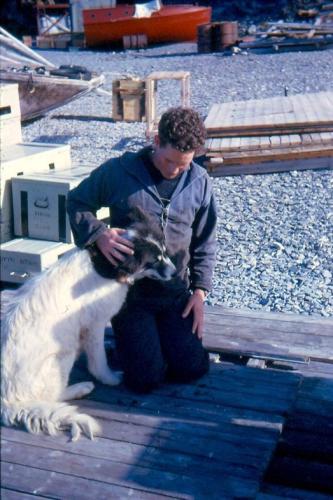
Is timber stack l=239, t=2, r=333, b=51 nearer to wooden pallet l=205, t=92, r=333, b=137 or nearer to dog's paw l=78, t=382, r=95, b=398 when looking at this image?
wooden pallet l=205, t=92, r=333, b=137

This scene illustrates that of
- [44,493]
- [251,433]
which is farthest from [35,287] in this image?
[251,433]

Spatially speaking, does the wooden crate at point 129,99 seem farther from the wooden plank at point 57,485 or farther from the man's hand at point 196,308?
the wooden plank at point 57,485

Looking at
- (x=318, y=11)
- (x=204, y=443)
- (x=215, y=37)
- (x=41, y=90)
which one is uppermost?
(x=318, y=11)

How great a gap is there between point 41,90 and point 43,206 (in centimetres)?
878

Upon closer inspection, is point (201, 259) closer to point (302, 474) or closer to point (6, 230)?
point (302, 474)

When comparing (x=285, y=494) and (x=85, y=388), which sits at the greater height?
(x=85, y=388)

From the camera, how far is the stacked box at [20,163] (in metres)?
6.87

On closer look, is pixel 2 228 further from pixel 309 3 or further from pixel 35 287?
pixel 309 3

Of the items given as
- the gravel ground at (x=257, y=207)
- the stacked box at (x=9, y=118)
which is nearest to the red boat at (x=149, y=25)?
the gravel ground at (x=257, y=207)

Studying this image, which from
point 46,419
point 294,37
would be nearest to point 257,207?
point 46,419

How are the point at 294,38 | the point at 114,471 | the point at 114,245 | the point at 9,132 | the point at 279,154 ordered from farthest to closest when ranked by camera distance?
the point at 294,38 < the point at 279,154 < the point at 9,132 < the point at 114,245 < the point at 114,471

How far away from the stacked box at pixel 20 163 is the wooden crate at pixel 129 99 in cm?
641

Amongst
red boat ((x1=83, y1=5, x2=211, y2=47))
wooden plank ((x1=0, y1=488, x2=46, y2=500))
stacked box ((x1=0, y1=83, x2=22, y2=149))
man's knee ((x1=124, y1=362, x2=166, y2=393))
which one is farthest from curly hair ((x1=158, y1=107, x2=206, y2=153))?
red boat ((x1=83, y1=5, x2=211, y2=47))

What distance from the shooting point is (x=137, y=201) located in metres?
3.81
